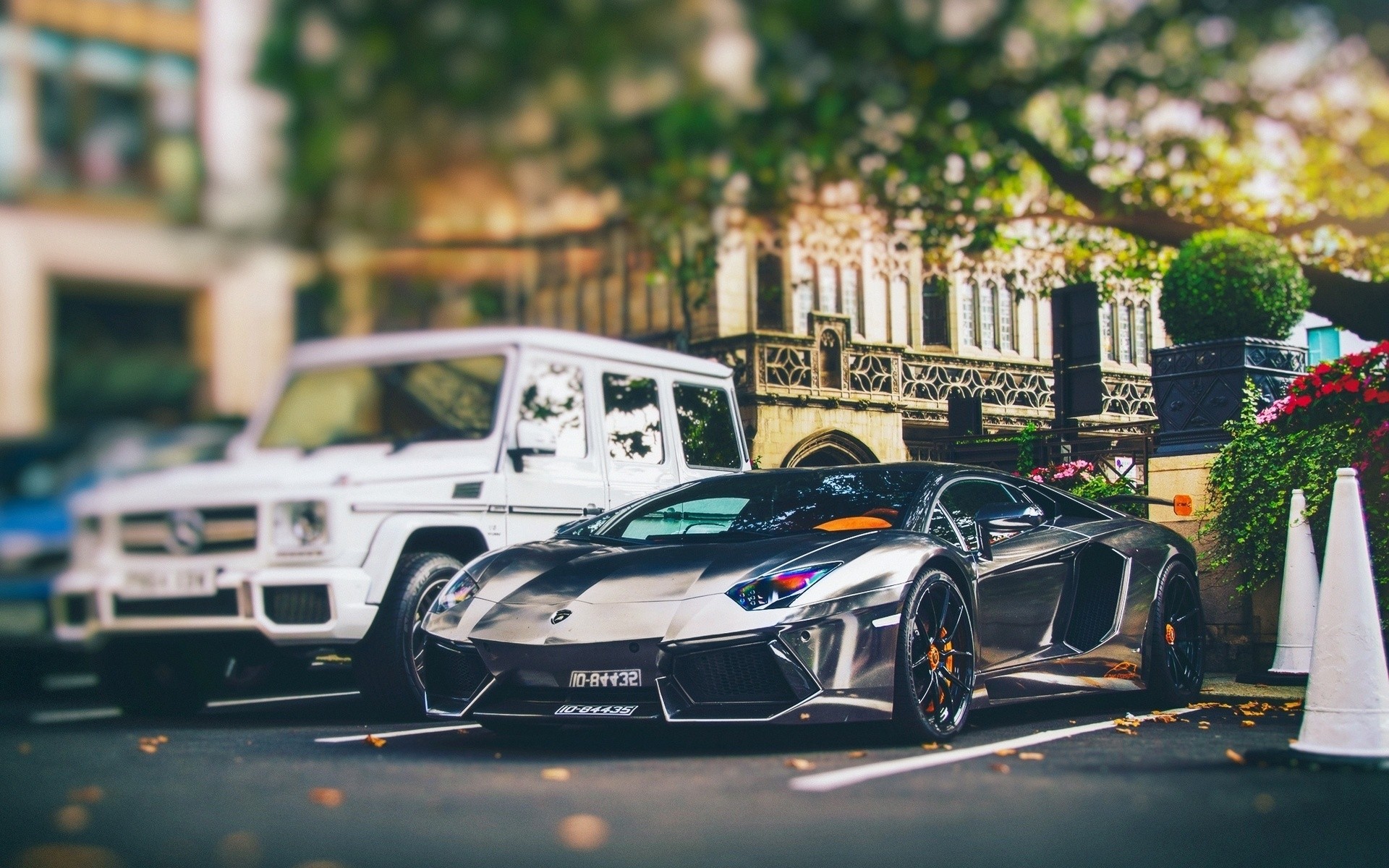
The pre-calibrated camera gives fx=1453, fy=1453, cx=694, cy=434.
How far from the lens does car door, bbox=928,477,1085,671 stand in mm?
6207

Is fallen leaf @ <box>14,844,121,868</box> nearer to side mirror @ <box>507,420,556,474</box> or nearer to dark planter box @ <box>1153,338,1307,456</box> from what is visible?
side mirror @ <box>507,420,556,474</box>

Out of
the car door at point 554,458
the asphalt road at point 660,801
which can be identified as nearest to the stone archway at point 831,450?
the car door at point 554,458

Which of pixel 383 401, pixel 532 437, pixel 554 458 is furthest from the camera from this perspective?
pixel 554 458

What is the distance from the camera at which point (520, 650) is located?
528cm

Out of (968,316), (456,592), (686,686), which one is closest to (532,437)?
(968,316)

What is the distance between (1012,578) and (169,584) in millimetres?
5509

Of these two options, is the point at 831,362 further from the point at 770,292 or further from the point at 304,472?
the point at 304,472

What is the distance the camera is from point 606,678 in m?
5.15

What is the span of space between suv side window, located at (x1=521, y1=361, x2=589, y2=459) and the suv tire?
3.42 meters

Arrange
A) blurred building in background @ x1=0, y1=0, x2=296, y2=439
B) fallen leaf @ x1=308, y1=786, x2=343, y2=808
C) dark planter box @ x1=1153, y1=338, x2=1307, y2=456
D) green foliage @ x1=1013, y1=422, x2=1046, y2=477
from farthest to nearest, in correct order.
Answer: green foliage @ x1=1013, y1=422, x2=1046, y2=477 → dark planter box @ x1=1153, y1=338, x2=1307, y2=456 → fallen leaf @ x1=308, y1=786, x2=343, y2=808 → blurred building in background @ x1=0, y1=0, x2=296, y2=439

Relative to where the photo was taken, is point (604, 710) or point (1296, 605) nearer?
point (604, 710)

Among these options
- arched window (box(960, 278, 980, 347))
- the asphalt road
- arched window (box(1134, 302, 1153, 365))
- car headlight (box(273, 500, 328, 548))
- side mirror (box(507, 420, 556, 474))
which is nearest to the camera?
car headlight (box(273, 500, 328, 548))

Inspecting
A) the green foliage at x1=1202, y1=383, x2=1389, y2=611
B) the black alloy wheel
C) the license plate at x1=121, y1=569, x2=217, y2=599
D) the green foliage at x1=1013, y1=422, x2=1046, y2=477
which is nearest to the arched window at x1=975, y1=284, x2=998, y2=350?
the license plate at x1=121, y1=569, x2=217, y2=599

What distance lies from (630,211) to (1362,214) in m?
1.11
